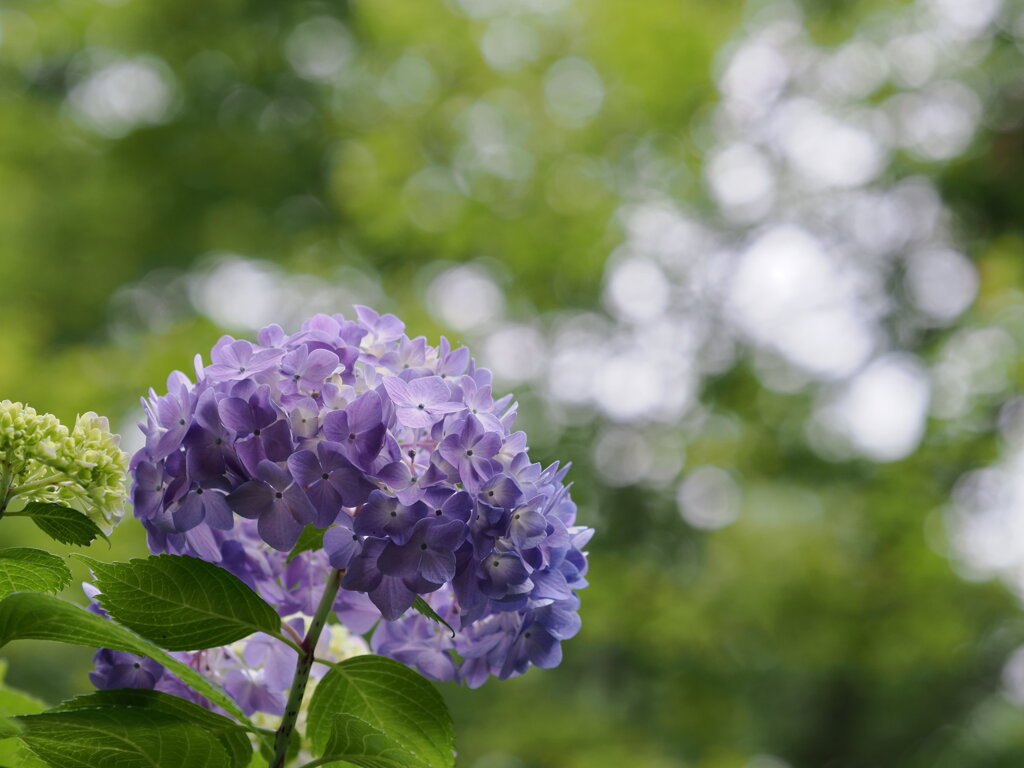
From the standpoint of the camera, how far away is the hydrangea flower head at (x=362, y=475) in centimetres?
69

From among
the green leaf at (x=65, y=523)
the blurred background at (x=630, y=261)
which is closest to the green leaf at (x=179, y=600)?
the green leaf at (x=65, y=523)

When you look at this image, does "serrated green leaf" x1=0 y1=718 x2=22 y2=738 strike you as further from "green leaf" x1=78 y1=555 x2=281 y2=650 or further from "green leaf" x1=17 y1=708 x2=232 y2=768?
"green leaf" x1=78 y1=555 x2=281 y2=650

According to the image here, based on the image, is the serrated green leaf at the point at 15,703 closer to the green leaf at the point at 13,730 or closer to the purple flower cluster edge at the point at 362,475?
the green leaf at the point at 13,730

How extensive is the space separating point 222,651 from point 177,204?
6943mm

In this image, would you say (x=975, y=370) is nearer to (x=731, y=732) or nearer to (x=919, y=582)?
(x=919, y=582)

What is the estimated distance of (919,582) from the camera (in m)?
5.55

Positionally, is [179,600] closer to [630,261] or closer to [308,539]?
[308,539]

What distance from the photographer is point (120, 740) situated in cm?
66

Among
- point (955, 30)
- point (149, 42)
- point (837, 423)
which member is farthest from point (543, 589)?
point (149, 42)

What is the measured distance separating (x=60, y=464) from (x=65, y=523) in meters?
0.04

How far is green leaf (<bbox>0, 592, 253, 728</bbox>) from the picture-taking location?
61cm

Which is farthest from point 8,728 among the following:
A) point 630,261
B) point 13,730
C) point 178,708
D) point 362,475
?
point 630,261

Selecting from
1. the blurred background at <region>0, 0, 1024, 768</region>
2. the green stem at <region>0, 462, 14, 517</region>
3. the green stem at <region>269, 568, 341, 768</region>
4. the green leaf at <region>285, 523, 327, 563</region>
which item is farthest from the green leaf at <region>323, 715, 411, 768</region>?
the blurred background at <region>0, 0, 1024, 768</region>

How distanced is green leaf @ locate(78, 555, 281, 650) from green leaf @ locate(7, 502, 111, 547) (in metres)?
0.02
